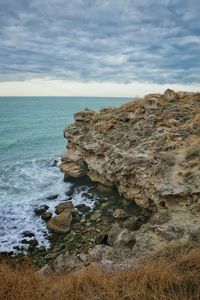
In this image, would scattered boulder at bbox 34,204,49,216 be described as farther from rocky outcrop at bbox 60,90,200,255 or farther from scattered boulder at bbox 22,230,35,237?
rocky outcrop at bbox 60,90,200,255

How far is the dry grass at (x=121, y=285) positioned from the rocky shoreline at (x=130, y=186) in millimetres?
1469

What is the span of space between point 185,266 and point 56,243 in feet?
30.4

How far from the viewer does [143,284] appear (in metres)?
5.27

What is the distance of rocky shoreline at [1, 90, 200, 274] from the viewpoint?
10641 millimetres

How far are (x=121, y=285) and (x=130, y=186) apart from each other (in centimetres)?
1057

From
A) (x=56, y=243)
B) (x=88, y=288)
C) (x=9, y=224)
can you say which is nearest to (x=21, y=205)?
(x=9, y=224)

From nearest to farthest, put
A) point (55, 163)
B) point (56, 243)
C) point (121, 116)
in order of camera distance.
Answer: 1. point (56, 243)
2. point (121, 116)
3. point (55, 163)

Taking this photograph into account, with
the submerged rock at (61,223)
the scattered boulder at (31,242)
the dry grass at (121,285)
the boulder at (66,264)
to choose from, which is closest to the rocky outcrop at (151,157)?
the boulder at (66,264)

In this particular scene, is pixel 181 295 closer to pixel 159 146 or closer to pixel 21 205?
pixel 159 146

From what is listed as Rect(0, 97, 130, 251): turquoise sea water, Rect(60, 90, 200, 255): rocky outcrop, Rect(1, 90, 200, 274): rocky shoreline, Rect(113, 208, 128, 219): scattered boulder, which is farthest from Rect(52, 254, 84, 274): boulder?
Rect(113, 208, 128, 219): scattered boulder

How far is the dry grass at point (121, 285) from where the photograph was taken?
508cm

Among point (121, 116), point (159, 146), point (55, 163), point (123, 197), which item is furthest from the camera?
point (55, 163)

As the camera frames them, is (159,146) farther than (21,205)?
No

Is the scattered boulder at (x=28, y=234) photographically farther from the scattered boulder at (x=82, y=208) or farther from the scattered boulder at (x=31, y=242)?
the scattered boulder at (x=82, y=208)
